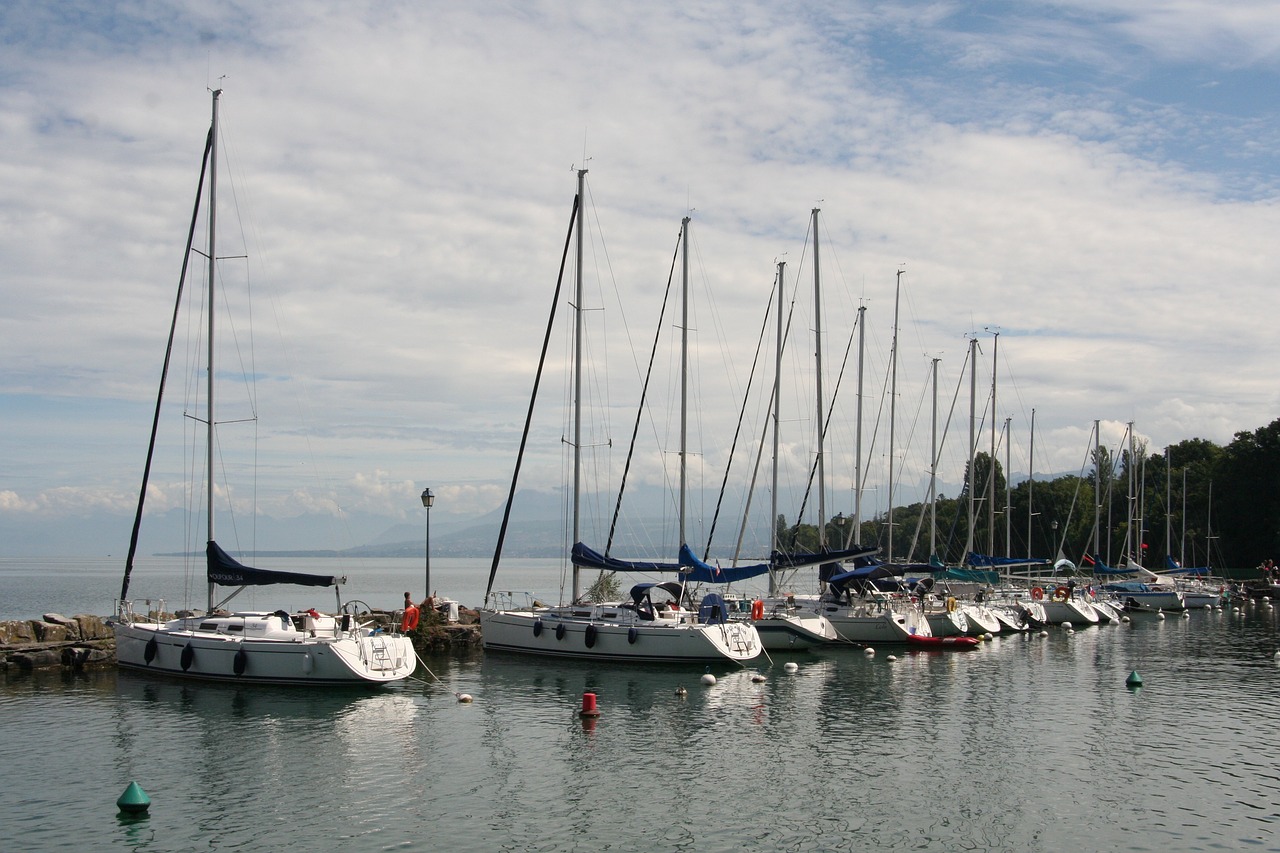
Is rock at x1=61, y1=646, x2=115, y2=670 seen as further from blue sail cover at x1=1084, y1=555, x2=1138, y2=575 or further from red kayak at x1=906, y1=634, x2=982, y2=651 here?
blue sail cover at x1=1084, y1=555, x2=1138, y2=575

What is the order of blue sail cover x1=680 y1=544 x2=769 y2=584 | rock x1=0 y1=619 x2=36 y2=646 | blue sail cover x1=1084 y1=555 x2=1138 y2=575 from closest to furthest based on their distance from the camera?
1. rock x1=0 y1=619 x2=36 y2=646
2. blue sail cover x1=680 y1=544 x2=769 y2=584
3. blue sail cover x1=1084 y1=555 x2=1138 y2=575

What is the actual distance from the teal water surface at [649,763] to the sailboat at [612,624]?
103cm

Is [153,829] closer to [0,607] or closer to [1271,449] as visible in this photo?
[0,607]

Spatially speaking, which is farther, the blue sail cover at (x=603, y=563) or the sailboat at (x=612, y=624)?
the blue sail cover at (x=603, y=563)

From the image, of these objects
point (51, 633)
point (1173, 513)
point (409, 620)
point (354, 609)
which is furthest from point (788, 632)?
point (1173, 513)

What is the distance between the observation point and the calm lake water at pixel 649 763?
1756cm

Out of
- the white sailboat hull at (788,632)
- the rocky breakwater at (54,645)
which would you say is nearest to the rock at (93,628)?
the rocky breakwater at (54,645)

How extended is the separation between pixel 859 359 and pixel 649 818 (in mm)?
41918

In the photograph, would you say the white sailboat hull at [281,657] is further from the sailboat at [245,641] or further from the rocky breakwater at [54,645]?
the rocky breakwater at [54,645]

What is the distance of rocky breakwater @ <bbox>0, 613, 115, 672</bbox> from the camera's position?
1315 inches

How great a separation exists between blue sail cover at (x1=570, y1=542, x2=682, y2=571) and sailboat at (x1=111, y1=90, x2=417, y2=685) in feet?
28.9

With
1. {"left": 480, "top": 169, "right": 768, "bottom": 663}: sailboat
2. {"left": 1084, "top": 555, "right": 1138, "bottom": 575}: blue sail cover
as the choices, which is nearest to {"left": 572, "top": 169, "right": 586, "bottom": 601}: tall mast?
{"left": 480, "top": 169, "right": 768, "bottom": 663}: sailboat

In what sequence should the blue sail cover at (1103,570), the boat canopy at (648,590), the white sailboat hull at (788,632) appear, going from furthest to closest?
the blue sail cover at (1103,570)
the white sailboat hull at (788,632)
the boat canopy at (648,590)

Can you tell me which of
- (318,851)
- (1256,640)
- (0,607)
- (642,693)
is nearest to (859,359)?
(1256,640)
